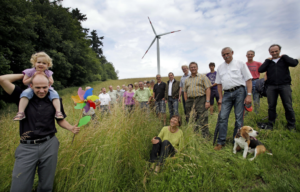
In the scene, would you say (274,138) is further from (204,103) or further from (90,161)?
(90,161)

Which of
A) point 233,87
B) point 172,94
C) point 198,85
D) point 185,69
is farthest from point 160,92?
point 233,87

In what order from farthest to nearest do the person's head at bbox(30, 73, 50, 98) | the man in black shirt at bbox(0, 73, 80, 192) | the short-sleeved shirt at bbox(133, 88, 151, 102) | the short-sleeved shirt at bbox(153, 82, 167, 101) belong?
the short-sleeved shirt at bbox(133, 88, 151, 102) → the short-sleeved shirt at bbox(153, 82, 167, 101) → the person's head at bbox(30, 73, 50, 98) → the man in black shirt at bbox(0, 73, 80, 192)

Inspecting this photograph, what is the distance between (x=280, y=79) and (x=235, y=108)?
3.93ft

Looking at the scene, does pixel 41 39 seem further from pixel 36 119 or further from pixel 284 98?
pixel 284 98

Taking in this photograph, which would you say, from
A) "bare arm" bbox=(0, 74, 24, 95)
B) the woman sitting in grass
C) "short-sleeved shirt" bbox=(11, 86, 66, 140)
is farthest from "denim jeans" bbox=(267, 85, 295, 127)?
"bare arm" bbox=(0, 74, 24, 95)

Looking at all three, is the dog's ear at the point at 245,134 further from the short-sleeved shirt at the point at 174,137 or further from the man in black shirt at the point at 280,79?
the man in black shirt at the point at 280,79

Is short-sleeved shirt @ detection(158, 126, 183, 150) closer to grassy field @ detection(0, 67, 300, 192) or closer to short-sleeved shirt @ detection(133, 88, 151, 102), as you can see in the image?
grassy field @ detection(0, 67, 300, 192)

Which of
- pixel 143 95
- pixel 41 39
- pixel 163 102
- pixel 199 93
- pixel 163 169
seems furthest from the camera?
pixel 41 39

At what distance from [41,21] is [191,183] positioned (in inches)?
662

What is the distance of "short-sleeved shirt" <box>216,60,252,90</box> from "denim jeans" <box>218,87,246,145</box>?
143 millimetres

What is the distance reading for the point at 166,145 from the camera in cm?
267

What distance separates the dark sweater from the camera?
309 cm

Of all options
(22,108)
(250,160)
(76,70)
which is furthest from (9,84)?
(76,70)

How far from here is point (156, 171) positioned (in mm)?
2379
